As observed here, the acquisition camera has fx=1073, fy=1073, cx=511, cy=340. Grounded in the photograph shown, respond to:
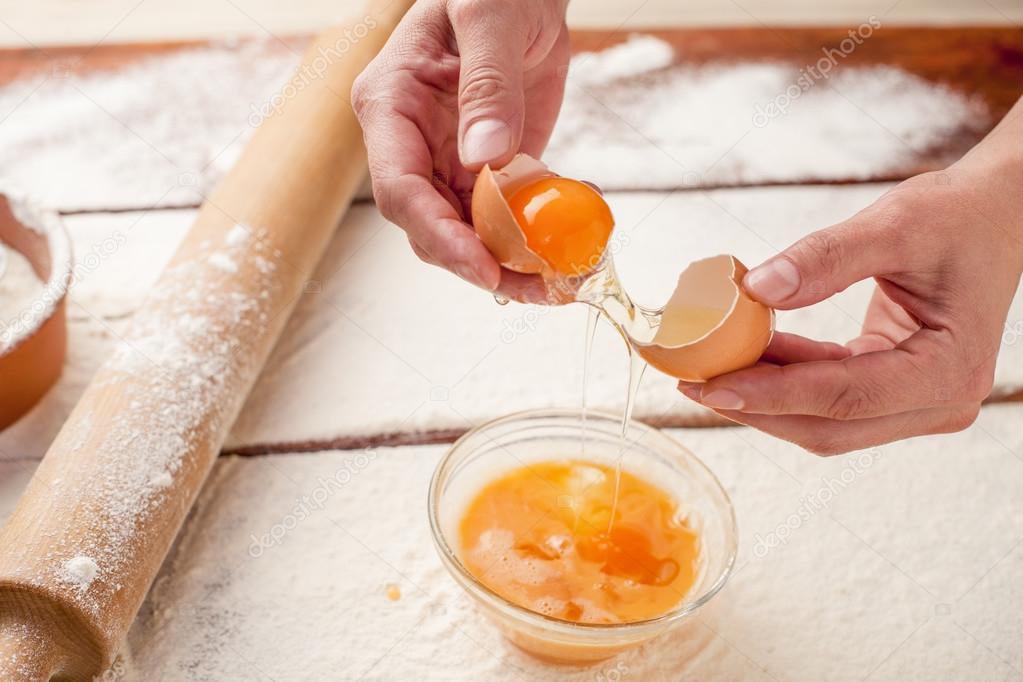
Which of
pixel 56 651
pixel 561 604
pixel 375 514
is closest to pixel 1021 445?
pixel 561 604

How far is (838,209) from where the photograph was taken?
2434 millimetres

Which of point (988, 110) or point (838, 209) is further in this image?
point (988, 110)

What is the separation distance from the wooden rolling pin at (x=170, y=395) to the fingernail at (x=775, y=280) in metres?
0.92

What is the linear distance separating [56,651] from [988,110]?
98.9 inches

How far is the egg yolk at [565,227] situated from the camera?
144 centimetres

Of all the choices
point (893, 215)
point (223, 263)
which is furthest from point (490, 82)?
point (223, 263)

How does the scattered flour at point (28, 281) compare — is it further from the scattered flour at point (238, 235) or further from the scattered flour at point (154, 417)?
the scattered flour at point (238, 235)

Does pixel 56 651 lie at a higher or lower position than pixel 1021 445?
higher

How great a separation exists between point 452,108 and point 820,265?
0.77 m

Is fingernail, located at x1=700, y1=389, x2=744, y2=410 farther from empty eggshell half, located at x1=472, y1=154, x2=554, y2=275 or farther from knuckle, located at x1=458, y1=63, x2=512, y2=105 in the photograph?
knuckle, located at x1=458, y1=63, x2=512, y2=105

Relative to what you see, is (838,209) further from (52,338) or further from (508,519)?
(52,338)

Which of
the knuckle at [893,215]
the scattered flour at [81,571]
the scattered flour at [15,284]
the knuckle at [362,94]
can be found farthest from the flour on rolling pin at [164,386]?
the knuckle at [893,215]

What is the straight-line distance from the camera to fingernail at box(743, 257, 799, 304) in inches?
53.2

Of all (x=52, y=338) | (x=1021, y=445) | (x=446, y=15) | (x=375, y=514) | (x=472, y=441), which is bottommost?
(x=1021, y=445)
